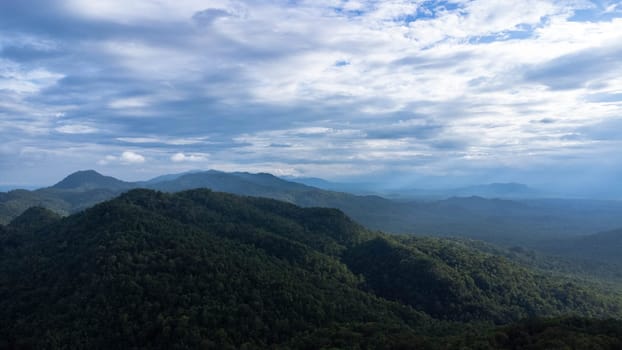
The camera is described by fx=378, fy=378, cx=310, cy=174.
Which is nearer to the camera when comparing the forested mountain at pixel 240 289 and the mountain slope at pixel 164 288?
the forested mountain at pixel 240 289

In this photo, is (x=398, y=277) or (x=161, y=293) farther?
(x=398, y=277)

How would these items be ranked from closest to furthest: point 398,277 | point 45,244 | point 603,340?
1. point 603,340
2. point 45,244
3. point 398,277

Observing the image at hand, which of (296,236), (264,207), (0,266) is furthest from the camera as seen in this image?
(264,207)

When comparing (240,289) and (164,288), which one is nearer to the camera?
(164,288)

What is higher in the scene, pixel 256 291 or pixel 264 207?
pixel 264 207

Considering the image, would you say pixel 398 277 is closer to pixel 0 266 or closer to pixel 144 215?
pixel 144 215

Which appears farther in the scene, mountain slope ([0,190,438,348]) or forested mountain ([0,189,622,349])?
mountain slope ([0,190,438,348])

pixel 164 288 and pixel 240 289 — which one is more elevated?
pixel 164 288

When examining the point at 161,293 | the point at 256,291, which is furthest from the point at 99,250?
the point at 256,291
